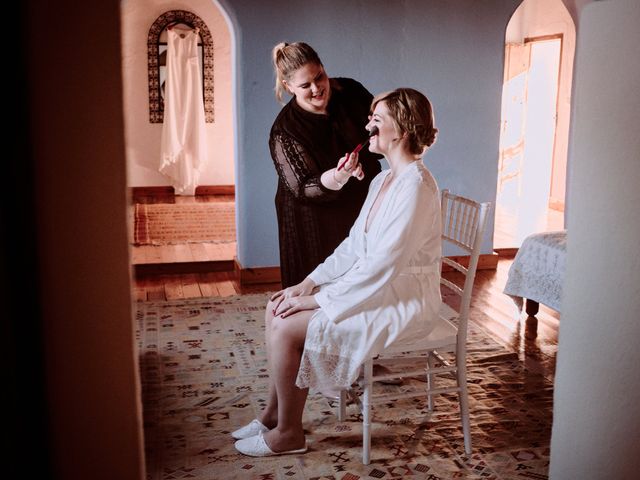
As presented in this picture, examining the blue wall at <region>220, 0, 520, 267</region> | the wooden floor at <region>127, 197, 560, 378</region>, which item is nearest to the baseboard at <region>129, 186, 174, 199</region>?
the wooden floor at <region>127, 197, 560, 378</region>

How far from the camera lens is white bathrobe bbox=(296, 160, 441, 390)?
2.20m

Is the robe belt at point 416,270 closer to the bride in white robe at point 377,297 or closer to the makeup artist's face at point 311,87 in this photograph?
the bride in white robe at point 377,297

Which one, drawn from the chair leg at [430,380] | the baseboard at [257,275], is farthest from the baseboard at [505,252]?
the chair leg at [430,380]

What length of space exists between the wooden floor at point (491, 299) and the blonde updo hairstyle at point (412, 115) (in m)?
1.44

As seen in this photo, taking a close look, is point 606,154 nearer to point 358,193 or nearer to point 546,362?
point 358,193

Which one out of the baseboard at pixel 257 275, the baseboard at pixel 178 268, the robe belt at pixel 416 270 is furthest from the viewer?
the baseboard at pixel 178 268

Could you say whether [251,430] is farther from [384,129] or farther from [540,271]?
[540,271]

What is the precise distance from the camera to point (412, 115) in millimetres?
2283

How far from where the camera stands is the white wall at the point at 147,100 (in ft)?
24.7

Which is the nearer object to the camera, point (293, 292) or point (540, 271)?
point (293, 292)

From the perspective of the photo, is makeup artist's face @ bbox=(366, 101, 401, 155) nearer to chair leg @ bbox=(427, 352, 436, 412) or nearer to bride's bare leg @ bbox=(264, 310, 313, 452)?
bride's bare leg @ bbox=(264, 310, 313, 452)

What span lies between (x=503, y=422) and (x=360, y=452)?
612 mm

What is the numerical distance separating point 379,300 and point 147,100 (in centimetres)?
613

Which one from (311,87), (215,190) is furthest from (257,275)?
(215,190)
